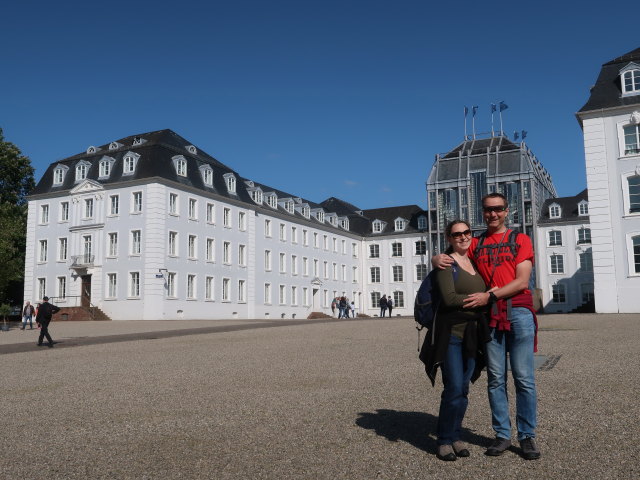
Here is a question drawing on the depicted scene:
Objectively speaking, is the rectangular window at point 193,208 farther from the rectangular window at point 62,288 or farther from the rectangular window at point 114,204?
the rectangular window at point 62,288

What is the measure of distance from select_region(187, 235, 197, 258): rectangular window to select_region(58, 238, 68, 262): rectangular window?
9.30 meters

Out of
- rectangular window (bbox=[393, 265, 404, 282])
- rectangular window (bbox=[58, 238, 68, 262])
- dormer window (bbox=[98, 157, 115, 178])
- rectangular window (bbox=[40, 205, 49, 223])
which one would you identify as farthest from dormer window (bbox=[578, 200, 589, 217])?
rectangular window (bbox=[40, 205, 49, 223])

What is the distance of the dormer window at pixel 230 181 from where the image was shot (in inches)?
2090

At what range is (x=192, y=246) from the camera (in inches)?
1891

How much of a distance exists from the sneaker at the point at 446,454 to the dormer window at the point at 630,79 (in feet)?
101

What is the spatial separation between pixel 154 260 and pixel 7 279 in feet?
32.0

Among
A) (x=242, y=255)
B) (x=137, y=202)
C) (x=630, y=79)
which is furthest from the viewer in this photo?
(x=242, y=255)

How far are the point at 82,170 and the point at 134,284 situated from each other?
10.8 meters

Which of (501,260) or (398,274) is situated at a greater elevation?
(398,274)

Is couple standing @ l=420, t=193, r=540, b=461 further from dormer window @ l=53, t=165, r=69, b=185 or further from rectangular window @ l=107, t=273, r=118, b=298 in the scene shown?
dormer window @ l=53, t=165, r=69, b=185

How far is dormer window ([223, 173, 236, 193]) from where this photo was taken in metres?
53.1

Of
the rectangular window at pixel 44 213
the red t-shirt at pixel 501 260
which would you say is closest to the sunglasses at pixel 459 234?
the red t-shirt at pixel 501 260

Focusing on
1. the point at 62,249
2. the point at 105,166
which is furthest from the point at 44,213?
the point at 105,166

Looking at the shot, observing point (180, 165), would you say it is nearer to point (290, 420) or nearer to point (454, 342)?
point (290, 420)
